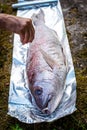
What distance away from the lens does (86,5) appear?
4.50 m

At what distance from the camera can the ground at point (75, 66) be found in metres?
3.15

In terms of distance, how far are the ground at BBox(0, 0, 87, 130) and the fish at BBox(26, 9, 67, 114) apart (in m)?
0.18

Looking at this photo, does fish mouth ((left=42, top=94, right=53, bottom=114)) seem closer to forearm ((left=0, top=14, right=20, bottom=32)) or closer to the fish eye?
the fish eye

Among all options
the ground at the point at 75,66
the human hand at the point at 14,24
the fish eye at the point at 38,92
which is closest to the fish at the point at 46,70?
the fish eye at the point at 38,92

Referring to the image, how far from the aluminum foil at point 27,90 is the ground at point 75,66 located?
71mm

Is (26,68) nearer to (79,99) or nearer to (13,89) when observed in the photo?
(13,89)

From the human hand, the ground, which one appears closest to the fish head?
the ground

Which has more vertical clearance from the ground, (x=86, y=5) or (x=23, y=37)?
(x=23, y=37)

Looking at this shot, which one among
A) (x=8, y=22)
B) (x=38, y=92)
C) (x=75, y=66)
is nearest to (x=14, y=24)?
(x=8, y=22)

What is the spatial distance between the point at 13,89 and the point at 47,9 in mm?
1330

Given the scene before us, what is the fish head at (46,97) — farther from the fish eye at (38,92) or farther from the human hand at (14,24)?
the human hand at (14,24)

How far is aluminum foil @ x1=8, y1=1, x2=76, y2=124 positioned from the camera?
3.13m

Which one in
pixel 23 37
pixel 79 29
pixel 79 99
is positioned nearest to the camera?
pixel 23 37

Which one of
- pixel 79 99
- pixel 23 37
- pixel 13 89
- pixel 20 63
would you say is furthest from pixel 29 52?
pixel 23 37
